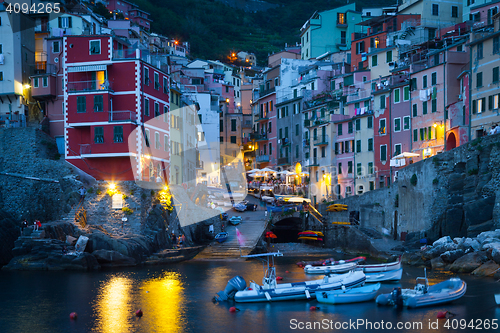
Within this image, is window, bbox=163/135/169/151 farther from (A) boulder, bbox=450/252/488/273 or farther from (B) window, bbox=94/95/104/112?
(A) boulder, bbox=450/252/488/273

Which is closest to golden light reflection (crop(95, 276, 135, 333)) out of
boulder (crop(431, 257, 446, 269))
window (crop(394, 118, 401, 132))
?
boulder (crop(431, 257, 446, 269))

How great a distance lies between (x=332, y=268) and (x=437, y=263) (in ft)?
25.5

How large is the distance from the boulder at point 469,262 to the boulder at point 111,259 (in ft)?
84.2

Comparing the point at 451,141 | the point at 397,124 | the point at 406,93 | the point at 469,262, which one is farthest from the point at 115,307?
the point at 406,93

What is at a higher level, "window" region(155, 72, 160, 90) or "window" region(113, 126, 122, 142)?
"window" region(155, 72, 160, 90)

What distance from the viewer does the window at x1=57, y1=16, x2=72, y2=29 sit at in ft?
214

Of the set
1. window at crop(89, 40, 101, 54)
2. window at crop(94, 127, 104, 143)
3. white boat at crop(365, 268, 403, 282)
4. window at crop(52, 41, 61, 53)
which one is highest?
window at crop(52, 41, 61, 53)

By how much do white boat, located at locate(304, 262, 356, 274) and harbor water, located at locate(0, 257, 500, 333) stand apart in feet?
5.22

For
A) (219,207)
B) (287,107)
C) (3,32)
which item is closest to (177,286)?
(219,207)

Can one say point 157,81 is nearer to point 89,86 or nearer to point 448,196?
point 89,86

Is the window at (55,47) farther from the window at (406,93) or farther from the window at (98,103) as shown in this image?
the window at (406,93)

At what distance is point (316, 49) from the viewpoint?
314 feet

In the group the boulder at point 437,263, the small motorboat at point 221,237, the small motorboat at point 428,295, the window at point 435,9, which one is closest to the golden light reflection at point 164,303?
the small motorboat at point 428,295

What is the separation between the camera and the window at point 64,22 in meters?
65.2
